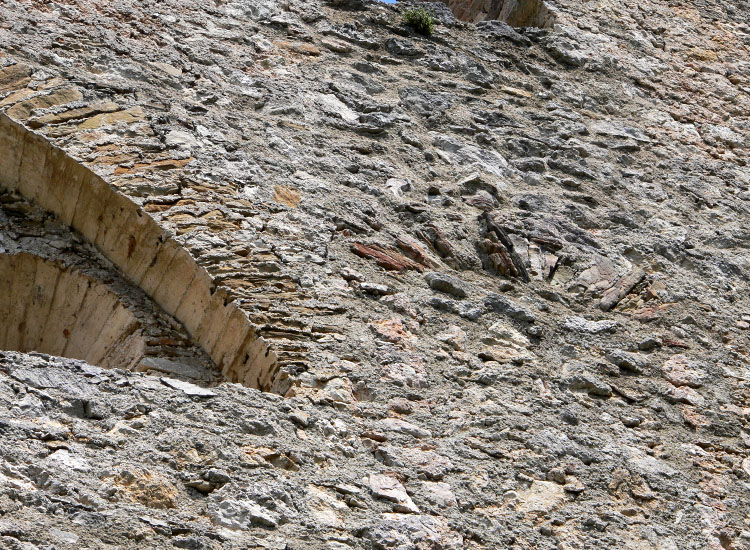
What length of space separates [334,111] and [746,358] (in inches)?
79.9

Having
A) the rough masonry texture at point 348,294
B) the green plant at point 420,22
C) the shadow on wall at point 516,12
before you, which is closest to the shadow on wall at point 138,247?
the rough masonry texture at point 348,294

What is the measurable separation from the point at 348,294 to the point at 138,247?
758mm

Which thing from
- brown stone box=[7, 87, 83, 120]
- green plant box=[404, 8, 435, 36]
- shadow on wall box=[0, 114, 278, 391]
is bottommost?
shadow on wall box=[0, 114, 278, 391]

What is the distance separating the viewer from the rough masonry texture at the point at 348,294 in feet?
8.80

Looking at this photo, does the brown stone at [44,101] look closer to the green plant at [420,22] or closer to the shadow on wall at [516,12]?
the green plant at [420,22]

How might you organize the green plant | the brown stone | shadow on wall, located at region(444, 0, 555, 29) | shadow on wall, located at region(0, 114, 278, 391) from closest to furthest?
shadow on wall, located at region(0, 114, 278, 391), the brown stone, the green plant, shadow on wall, located at region(444, 0, 555, 29)

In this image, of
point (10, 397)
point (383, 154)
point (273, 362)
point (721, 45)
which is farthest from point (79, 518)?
point (721, 45)

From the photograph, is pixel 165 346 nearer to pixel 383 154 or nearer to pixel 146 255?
pixel 146 255

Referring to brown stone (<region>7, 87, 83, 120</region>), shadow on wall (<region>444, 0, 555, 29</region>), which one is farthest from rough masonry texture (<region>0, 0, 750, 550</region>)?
shadow on wall (<region>444, 0, 555, 29</region>)

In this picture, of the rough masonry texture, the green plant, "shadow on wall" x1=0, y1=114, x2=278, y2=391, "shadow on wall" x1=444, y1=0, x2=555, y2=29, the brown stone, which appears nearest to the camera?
the rough masonry texture

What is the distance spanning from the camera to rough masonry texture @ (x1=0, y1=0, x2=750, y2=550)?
2.68 metres

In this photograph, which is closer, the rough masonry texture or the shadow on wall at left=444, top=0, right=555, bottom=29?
the rough masonry texture

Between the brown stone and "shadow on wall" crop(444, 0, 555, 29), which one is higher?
"shadow on wall" crop(444, 0, 555, 29)

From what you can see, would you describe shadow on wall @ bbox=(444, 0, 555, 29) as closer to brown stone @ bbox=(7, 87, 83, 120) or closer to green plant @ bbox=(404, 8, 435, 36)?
green plant @ bbox=(404, 8, 435, 36)
